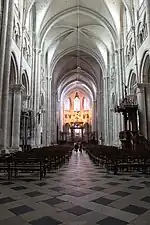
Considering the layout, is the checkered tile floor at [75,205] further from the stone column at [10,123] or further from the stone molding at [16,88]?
the stone molding at [16,88]

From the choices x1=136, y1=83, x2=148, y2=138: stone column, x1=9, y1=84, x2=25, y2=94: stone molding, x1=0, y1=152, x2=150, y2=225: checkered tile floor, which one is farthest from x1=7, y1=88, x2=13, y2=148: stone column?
x1=0, y1=152, x2=150, y2=225: checkered tile floor

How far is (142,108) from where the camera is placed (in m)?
16.8

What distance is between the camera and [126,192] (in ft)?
15.1

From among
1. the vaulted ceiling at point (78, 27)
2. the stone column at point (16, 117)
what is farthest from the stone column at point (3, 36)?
the vaulted ceiling at point (78, 27)

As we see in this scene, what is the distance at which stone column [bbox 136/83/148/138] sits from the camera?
651 inches

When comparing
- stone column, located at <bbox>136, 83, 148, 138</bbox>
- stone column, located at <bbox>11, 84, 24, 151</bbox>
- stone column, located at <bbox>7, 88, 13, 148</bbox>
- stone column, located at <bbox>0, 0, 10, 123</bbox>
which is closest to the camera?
stone column, located at <bbox>0, 0, 10, 123</bbox>

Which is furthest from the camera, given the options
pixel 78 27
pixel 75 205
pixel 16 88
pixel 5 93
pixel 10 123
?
pixel 78 27

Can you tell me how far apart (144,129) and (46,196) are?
13870 mm

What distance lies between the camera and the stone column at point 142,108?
54.2ft

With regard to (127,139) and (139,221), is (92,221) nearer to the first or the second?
(139,221)

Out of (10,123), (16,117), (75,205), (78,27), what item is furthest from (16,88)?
(78,27)

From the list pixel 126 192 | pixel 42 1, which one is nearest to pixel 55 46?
pixel 42 1

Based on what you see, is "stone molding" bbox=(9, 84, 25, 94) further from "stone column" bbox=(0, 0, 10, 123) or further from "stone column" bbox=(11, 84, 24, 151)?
"stone column" bbox=(0, 0, 10, 123)

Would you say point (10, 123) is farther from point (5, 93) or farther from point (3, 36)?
point (3, 36)
